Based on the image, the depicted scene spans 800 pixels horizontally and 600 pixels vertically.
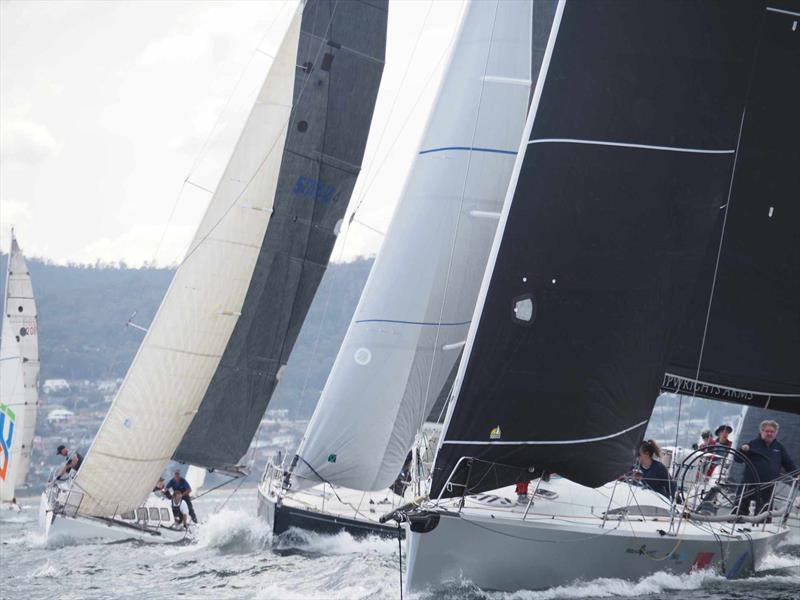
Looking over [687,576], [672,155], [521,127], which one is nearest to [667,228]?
[672,155]

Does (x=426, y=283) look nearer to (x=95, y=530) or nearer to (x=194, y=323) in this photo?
(x=194, y=323)

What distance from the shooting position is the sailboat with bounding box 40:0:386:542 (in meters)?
17.9

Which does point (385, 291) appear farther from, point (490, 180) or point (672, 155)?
point (672, 155)

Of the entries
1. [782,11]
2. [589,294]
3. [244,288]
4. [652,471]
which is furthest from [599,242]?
[244,288]

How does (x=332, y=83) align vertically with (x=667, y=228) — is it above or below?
above

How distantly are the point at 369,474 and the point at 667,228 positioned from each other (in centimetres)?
513

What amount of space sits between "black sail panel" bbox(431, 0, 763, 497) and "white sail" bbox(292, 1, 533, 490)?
3645 millimetres

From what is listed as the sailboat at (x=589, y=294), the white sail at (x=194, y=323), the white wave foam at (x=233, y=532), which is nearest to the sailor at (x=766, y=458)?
the sailboat at (x=589, y=294)

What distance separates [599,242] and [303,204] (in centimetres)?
883

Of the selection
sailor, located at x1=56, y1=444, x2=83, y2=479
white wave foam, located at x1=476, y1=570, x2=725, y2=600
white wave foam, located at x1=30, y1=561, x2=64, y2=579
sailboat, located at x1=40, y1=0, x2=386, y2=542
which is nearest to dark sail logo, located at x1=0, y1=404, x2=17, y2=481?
sailor, located at x1=56, y1=444, x2=83, y2=479

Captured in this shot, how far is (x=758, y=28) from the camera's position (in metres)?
11.8

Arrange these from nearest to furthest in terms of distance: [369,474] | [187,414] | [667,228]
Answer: [667,228] < [369,474] < [187,414]

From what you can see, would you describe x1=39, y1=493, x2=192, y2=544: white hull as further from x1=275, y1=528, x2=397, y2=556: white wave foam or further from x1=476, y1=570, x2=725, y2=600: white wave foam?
x1=476, y1=570, x2=725, y2=600: white wave foam

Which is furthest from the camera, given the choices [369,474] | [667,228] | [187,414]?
[187,414]
